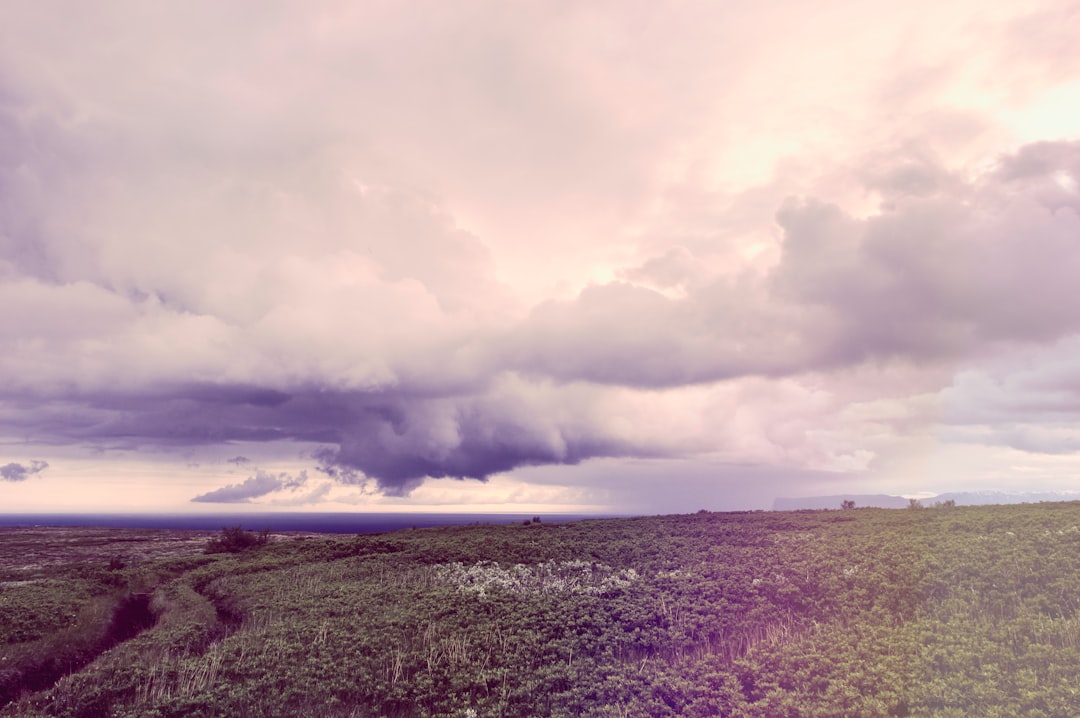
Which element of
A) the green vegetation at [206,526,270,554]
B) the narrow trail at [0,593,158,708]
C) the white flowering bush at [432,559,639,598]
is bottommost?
the green vegetation at [206,526,270,554]

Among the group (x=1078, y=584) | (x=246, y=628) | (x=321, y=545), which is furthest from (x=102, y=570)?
(x=1078, y=584)

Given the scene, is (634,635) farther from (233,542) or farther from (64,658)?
(233,542)

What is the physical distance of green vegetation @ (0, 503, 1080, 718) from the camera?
20.5m

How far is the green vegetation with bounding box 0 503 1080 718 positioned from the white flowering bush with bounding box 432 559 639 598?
0.81 ft

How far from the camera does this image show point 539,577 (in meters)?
42.0

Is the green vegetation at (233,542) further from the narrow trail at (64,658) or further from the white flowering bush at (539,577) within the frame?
the white flowering bush at (539,577)

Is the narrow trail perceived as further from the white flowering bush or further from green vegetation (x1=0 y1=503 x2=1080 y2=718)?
the white flowering bush

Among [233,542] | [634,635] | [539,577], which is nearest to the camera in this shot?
[634,635]

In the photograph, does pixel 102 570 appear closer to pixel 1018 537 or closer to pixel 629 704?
pixel 629 704

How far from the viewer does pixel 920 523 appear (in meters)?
50.5

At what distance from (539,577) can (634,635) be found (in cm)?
1566

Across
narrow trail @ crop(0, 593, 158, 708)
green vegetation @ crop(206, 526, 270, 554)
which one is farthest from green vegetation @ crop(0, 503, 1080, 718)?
green vegetation @ crop(206, 526, 270, 554)

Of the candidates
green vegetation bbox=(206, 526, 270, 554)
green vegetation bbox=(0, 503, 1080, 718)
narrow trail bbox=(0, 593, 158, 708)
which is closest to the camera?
green vegetation bbox=(0, 503, 1080, 718)

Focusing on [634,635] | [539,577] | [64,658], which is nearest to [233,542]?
[64,658]
